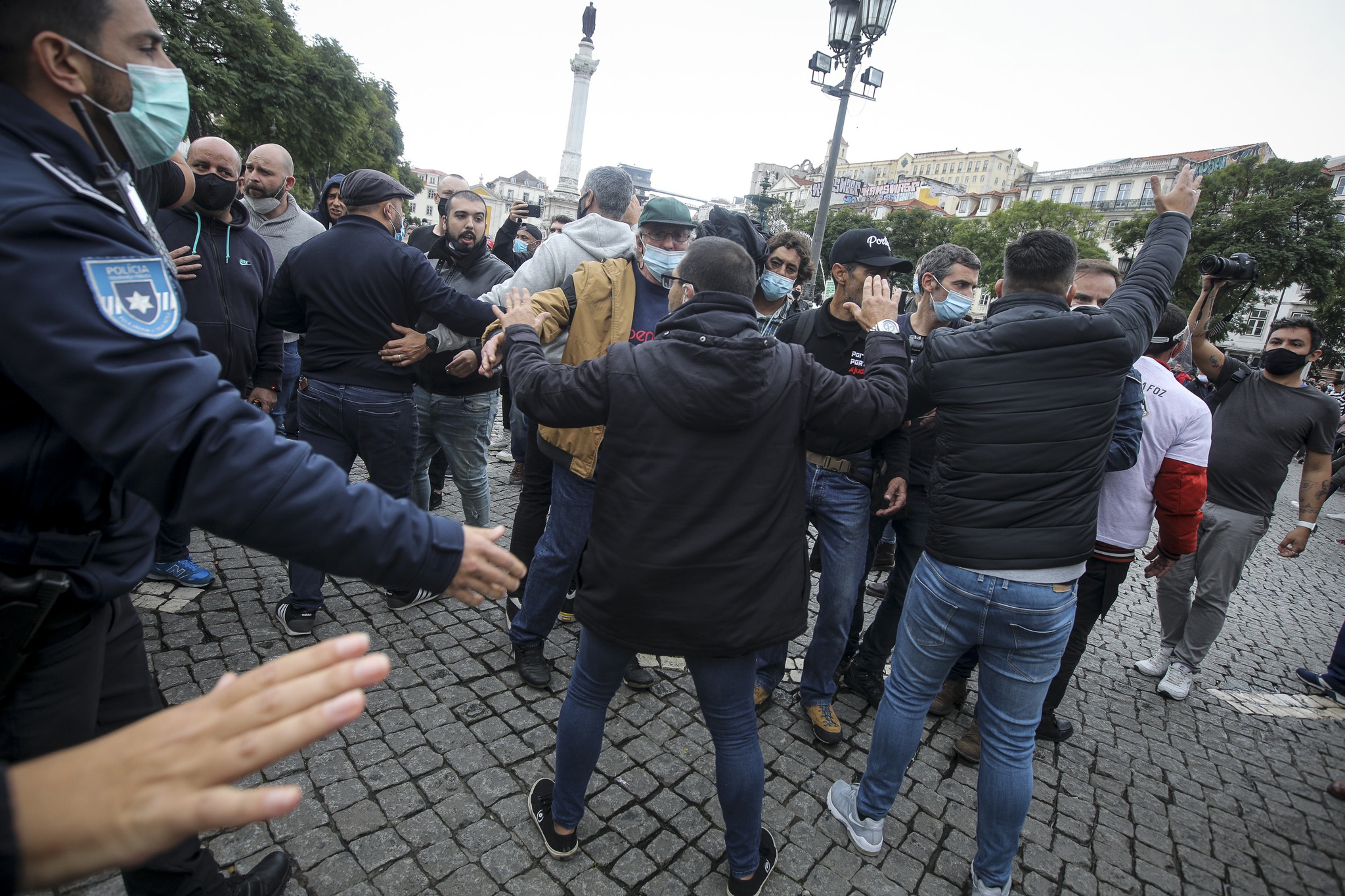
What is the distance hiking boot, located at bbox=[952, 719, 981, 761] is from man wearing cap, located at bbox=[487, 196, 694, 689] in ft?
5.56

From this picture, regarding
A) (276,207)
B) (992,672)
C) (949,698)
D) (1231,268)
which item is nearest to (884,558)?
(949,698)

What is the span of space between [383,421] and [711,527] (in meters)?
2.28

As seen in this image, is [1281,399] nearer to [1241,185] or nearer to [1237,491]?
[1237,491]

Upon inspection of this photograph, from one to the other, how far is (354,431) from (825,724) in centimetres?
281

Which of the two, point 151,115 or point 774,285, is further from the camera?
point 774,285

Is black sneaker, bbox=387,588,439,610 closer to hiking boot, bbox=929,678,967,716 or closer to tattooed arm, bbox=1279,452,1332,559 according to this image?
hiking boot, bbox=929,678,967,716

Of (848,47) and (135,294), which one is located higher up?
(848,47)

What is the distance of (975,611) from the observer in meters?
2.31

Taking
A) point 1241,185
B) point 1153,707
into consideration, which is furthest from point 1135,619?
point 1241,185

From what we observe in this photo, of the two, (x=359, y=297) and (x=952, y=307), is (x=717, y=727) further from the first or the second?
(x=359, y=297)

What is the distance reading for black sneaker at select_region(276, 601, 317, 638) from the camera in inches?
136

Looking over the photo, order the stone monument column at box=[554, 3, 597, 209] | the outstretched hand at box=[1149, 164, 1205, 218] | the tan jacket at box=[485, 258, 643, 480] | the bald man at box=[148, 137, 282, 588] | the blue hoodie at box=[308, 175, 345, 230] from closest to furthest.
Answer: the outstretched hand at box=[1149, 164, 1205, 218] → the tan jacket at box=[485, 258, 643, 480] → the bald man at box=[148, 137, 282, 588] → the blue hoodie at box=[308, 175, 345, 230] → the stone monument column at box=[554, 3, 597, 209]

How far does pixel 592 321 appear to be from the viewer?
292 centimetres

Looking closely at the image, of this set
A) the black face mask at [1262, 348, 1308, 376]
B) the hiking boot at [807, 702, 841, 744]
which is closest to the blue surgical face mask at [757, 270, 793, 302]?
the hiking boot at [807, 702, 841, 744]
